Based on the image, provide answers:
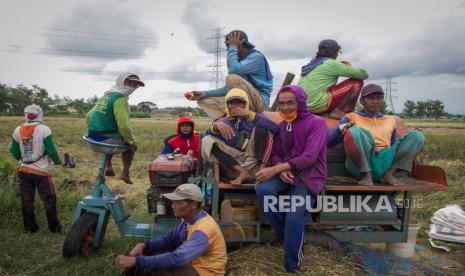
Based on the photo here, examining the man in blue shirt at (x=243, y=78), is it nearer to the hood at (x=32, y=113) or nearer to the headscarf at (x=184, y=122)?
the headscarf at (x=184, y=122)

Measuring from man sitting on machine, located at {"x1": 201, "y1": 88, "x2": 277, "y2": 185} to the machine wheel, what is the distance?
1734 millimetres

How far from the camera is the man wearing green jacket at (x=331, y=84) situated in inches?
203

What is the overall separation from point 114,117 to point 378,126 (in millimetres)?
3248

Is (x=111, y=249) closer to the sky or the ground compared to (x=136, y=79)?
closer to the ground

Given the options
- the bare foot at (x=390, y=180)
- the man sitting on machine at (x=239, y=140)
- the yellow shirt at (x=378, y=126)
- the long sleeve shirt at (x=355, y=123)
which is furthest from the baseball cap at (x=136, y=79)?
the bare foot at (x=390, y=180)

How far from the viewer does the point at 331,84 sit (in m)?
5.23

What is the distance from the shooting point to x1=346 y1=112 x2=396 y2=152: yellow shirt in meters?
4.53

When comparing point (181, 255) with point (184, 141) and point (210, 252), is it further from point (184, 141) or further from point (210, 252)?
point (184, 141)

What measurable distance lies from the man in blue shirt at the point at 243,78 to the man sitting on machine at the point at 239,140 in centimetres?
84

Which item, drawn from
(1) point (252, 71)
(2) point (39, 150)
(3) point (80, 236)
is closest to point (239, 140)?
(1) point (252, 71)

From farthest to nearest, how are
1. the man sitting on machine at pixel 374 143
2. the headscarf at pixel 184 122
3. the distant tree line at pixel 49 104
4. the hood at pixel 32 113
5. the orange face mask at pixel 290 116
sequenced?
the distant tree line at pixel 49 104 → the hood at pixel 32 113 → the headscarf at pixel 184 122 → the man sitting on machine at pixel 374 143 → the orange face mask at pixel 290 116

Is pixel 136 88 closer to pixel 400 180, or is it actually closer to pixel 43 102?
pixel 400 180

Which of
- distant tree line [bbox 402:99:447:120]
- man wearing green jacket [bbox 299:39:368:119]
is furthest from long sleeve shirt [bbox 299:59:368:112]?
distant tree line [bbox 402:99:447:120]

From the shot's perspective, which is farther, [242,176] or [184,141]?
[184,141]
